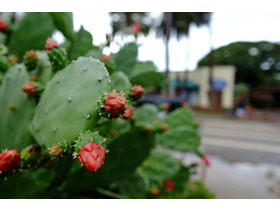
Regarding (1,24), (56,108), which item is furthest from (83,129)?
(1,24)

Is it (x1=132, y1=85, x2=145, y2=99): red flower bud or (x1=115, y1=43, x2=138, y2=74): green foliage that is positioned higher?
(x1=115, y1=43, x2=138, y2=74): green foliage

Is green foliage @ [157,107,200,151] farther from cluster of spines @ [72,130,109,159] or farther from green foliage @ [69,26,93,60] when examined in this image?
cluster of spines @ [72,130,109,159]

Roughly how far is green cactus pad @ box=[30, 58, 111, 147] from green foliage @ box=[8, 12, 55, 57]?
66cm

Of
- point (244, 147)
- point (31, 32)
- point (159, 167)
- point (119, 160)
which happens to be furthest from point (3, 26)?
point (244, 147)

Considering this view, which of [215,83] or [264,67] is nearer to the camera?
[215,83]

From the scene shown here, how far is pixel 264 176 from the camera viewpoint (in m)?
4.87

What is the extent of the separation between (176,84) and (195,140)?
23.0m

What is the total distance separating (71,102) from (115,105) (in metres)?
0.27

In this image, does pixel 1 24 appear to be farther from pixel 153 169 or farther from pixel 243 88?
pixel 243 88

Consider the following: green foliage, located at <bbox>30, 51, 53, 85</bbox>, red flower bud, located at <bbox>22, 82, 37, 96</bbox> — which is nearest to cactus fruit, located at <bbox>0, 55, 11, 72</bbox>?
green foliage, located at <bbox>30, 51, 53, 85</bbox>

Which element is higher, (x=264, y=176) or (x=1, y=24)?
(x=1, y=24)

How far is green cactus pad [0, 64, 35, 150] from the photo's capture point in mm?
1063

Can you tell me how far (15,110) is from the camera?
109 centimetres

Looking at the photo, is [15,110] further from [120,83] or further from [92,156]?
[92,156]
